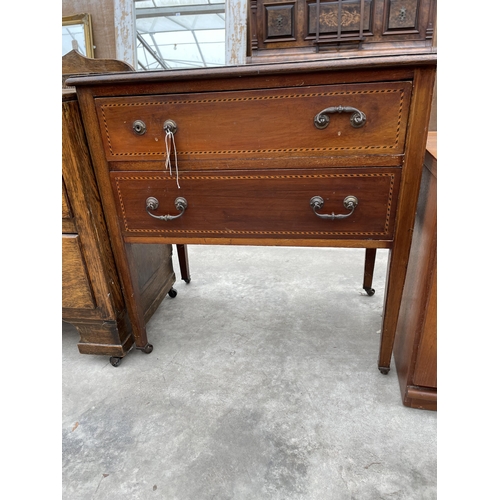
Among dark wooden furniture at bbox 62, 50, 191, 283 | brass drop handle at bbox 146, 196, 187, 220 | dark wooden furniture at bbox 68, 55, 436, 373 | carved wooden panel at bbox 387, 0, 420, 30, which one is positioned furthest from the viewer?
carved wooden panel at bbox 387, 0, 420, 30

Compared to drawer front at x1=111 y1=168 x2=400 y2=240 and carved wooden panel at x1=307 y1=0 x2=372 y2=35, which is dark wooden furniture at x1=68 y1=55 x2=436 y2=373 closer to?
drawer front at x1=111 y1=168 x2=400 y2=240

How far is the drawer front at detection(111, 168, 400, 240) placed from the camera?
840 millimetres

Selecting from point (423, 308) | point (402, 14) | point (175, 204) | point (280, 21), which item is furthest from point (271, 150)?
point (402, 14)

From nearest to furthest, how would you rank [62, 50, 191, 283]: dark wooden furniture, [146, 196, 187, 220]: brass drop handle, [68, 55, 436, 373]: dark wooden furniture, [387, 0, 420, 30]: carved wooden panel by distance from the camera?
[68, 55, 436, 373]: dark wooden furniture < [146, 196, 187, 220]: brass drop handle < [62, 50, 191, 283]: dark wooden furniture < [387, 0, 420, 30]: carved wooden panel

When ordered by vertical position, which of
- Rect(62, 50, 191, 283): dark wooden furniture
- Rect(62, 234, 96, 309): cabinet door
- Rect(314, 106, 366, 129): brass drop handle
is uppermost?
Rect(62, 50, 191, 283): dark wooden furniture

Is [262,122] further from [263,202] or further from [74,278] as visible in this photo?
[74,278]

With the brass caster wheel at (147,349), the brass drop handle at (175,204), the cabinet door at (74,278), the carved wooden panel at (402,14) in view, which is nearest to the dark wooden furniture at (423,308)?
the brass drop handle at (175,204)

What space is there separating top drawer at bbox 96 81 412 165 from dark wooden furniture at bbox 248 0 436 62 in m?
0.74

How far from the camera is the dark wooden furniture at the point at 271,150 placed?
76 centimetres

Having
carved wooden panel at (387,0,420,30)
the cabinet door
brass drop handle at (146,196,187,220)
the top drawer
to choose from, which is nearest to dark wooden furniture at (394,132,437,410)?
the top drawer

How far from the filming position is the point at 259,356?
3.92 feet

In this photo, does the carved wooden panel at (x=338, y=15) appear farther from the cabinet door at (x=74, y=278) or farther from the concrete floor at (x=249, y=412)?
the cabinet door at (x=74, y=278)

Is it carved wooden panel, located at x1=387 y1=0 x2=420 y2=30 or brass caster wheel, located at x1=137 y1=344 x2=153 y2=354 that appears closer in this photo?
brass caster wheel, located at x1=137 y1=344 x2=153 y2=354

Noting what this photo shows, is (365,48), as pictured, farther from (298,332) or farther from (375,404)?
(375,404)
